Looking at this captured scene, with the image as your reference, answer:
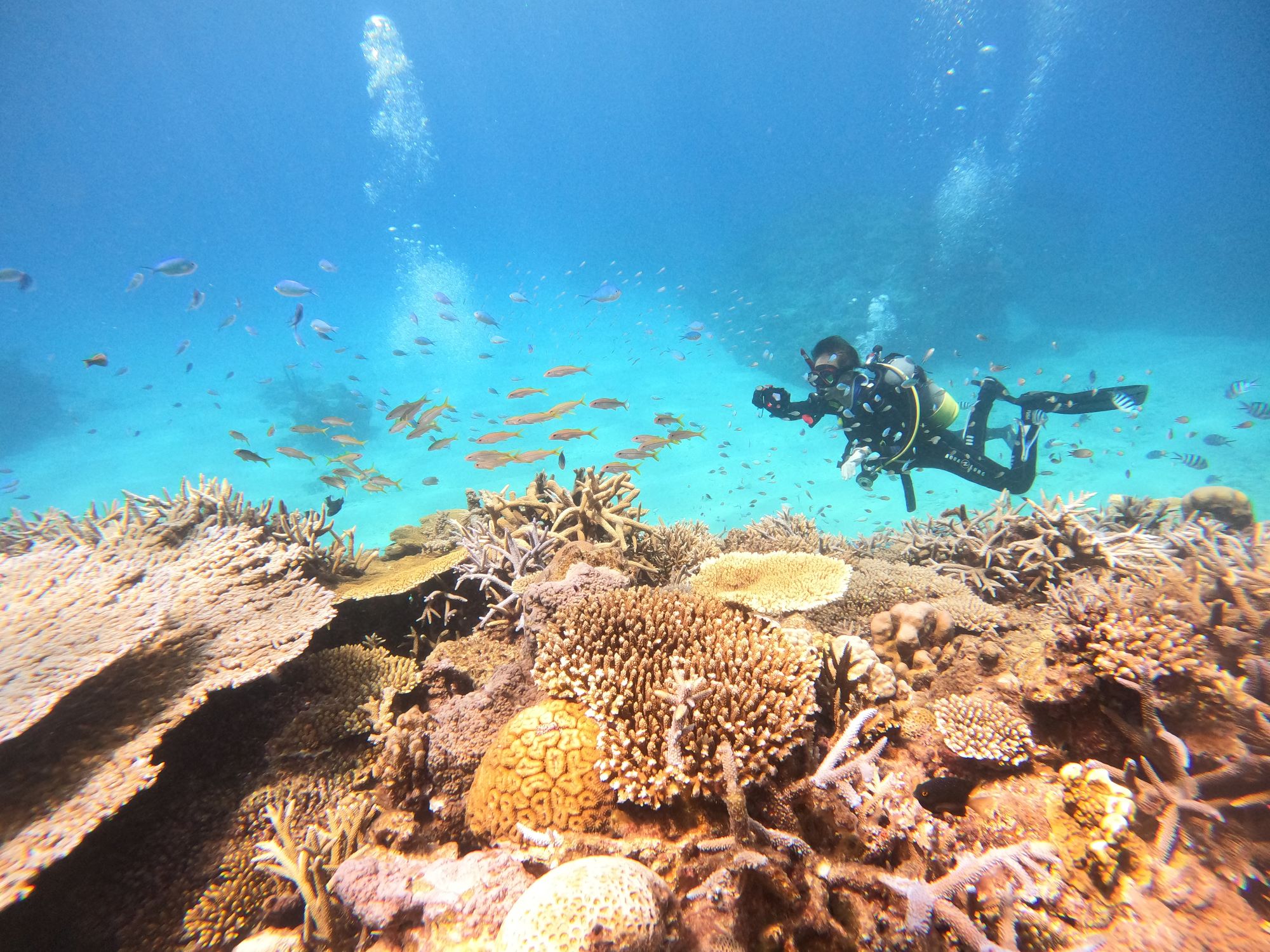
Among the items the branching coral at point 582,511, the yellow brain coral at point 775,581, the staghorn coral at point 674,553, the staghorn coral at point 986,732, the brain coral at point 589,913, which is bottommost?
the brain coral at point 589,913

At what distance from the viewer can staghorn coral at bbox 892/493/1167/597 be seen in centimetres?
516

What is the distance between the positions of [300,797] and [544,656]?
1.81 m

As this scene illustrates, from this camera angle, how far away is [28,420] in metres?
38.2

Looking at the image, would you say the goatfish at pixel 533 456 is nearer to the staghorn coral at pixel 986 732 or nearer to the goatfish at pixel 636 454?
the goatfish at pixel 636 454

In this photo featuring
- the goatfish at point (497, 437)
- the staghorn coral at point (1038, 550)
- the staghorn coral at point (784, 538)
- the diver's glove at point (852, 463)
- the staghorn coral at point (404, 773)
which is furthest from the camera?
the goatfish at point (497, 437)

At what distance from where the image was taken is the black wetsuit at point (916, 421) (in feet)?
29.7

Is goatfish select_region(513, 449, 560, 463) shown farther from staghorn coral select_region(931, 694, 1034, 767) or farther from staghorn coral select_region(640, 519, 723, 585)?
staghorn coral select_region(931, 694, 1034, 767)

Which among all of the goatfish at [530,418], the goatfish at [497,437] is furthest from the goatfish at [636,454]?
the goatfish at [497,437]

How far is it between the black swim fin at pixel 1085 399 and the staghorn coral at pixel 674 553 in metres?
10.1

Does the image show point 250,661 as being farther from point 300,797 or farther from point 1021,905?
point 1021,905

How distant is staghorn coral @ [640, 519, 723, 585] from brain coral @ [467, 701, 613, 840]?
2311 millimetres

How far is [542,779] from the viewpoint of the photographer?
90.1 inches

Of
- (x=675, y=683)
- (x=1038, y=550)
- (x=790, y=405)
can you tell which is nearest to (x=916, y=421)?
(x=790, y=405)

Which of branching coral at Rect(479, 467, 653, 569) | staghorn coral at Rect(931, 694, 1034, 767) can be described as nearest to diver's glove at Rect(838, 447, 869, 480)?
branching coral at Rect(479, 467, 653, 569)
